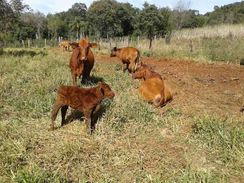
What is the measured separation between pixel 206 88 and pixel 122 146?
4.57m

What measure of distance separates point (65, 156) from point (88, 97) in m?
1.30

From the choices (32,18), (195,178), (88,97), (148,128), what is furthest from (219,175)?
Answer: (32,18)

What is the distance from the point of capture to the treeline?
866 inches

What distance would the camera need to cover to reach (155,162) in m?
5.59

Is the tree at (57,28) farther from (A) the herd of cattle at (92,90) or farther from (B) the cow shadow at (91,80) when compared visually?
(B) the cow shadow at (91,80)

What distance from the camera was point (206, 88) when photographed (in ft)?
32.7

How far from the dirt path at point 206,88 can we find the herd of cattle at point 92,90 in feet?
1.51

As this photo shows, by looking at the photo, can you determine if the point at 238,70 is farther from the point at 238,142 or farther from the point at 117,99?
the point at 238,142

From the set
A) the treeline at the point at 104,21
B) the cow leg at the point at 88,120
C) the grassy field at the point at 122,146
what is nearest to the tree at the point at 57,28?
the treeline at the point at 104,21

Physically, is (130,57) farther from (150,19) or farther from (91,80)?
(150,19)

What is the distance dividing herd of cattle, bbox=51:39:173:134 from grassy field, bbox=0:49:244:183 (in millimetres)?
270

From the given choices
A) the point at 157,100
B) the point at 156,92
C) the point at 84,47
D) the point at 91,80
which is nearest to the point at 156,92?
the point at 156,92

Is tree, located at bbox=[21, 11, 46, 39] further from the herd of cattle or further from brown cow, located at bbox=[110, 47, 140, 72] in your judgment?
the herd of cattle

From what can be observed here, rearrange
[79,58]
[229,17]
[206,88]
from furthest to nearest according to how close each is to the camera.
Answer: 1. [229,17]
2. [206,88]
3. [79,58]
